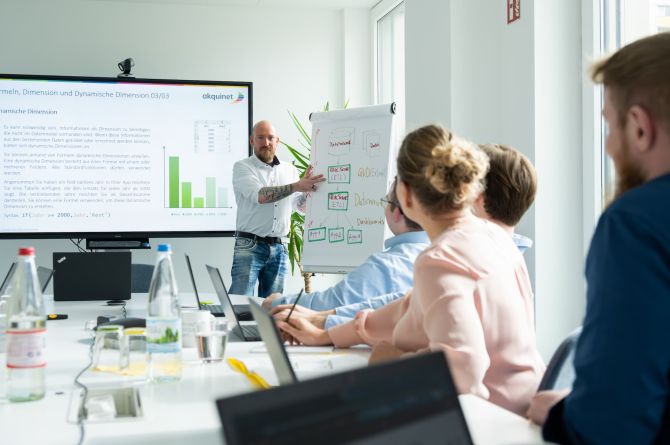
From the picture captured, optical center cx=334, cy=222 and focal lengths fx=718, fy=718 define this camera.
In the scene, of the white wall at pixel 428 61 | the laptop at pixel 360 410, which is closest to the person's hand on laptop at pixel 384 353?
the laptop at pixel 360 410

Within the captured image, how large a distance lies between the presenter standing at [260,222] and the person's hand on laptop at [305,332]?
2.75m

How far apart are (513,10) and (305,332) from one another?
2.20m

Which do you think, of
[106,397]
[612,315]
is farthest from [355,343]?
[612,315]

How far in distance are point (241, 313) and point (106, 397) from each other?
112 centimetres

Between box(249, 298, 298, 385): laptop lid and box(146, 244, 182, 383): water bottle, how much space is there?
26cm

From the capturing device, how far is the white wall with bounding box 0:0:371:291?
542 cm

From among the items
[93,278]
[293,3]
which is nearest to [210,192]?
[293,3]

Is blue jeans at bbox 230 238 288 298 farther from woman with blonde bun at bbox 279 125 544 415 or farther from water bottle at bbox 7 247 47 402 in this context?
water bottle at bbox 7 247 47 402

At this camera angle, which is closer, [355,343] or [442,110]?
[355,343]

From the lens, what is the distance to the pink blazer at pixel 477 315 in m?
Result: 1.37

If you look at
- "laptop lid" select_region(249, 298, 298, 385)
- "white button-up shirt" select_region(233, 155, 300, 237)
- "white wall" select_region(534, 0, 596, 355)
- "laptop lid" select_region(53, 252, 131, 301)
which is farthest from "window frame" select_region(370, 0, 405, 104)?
"laptop lid" select_region(249, 298, 298, 385)

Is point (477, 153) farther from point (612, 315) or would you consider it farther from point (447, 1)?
point (447, 1)

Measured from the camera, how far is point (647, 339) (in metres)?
0.84

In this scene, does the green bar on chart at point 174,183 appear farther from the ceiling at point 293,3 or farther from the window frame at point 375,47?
the window frame at point 375,47
